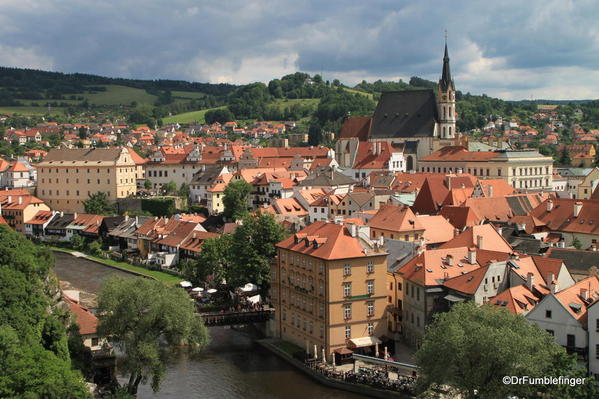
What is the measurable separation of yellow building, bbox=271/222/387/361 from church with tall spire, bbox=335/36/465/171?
5855 cm

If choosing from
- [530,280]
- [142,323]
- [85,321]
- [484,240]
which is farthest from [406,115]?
[142,323]

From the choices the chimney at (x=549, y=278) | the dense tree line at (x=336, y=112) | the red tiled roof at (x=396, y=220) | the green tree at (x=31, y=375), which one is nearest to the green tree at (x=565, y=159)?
the dense tree line at (x=336, y=112)

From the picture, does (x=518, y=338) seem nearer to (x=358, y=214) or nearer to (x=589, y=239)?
(x=589, y=239)

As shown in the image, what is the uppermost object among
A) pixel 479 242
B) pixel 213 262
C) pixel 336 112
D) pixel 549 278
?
pixel 336 112

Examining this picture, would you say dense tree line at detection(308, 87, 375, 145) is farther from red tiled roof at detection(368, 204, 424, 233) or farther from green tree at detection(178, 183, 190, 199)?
red tiled roof at detection(368, 204, 424, 233)

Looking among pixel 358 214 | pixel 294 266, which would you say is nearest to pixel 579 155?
pixel 358 214

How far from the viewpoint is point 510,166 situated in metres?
87.5

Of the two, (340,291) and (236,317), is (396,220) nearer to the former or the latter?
(236,317)

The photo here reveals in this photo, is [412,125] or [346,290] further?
[412,125]

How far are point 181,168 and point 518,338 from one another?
77.7m

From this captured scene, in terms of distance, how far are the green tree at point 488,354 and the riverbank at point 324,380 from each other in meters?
5.92

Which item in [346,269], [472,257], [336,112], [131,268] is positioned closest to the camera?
[346,269]

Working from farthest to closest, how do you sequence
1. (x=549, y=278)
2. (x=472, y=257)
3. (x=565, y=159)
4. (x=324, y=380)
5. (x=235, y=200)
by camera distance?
1. (x=565, y=159)
2. (x=235, y=200)
3. (x=472, y=257)
4. (x=549, y=278)
5. (x=324, y=380)

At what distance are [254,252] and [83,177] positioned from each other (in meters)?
52.1
